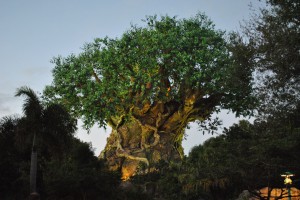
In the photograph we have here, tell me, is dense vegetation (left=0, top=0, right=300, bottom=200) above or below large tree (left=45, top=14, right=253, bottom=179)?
below

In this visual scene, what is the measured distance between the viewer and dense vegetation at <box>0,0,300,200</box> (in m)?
18.4

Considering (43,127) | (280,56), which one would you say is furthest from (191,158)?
(280,56)

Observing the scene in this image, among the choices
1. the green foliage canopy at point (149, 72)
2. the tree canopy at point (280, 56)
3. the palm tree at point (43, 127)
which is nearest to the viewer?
the tree canopy at point (280, 56)

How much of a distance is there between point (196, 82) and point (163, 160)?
6.82 m

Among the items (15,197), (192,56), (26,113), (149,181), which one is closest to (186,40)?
(192,56)

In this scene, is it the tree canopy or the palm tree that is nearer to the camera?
the tree canopy

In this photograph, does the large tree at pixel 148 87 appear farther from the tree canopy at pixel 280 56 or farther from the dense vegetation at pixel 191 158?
the tree canopy at pixel 280 56

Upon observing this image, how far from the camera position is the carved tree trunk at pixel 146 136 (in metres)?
40.2

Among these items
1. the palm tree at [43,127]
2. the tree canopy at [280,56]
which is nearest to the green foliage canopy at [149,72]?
the palm tree at [43,127]

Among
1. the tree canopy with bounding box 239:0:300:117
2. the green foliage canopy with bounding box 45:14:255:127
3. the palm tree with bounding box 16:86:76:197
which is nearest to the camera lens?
the tree canopy with bounding box 239:0:300:117

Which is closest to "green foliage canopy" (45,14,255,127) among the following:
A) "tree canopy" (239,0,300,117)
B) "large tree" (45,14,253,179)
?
"large tree" (45,14,253,179)

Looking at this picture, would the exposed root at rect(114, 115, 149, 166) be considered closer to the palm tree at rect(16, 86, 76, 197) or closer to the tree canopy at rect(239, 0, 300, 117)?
the palm tree at rect(16, 86, 76, 197)

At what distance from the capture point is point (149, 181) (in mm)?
35031

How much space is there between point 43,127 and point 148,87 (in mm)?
11506
